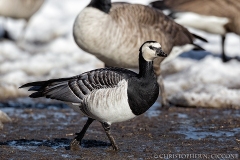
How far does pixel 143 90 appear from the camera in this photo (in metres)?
6.54

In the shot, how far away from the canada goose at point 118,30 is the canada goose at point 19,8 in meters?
5.93

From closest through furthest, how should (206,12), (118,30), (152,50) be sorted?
(152,50), (118,30), (206,12)

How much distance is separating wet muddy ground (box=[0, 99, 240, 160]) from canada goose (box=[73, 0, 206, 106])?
1030mm

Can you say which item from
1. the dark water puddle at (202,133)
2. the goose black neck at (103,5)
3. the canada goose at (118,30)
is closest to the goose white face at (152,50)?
the dark water puddle at (202,133)

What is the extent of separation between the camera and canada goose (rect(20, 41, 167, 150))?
645cm

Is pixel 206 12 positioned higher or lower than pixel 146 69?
lower

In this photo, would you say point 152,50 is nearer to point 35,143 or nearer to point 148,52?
point 148,52

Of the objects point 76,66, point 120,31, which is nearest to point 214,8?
point 76,66

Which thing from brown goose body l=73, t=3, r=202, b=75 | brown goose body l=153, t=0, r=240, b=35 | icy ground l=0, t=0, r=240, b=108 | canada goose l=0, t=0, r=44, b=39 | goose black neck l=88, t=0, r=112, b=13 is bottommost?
icy ground l=0, t=0, r=240, b=108

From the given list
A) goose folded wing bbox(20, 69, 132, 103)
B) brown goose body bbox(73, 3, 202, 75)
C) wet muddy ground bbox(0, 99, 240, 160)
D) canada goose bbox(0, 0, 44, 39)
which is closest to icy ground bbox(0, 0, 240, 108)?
wet muddy ground bbox(0, 99, 240, 160)

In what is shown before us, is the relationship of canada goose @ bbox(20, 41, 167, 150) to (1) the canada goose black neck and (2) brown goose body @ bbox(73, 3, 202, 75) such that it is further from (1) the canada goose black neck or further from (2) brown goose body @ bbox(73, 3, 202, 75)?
(2) brown goose body @ bbox(73, 3, 202, 75)

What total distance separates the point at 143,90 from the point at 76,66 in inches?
257

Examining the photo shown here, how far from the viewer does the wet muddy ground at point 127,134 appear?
6.64 m

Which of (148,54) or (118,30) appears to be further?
(118,30)
